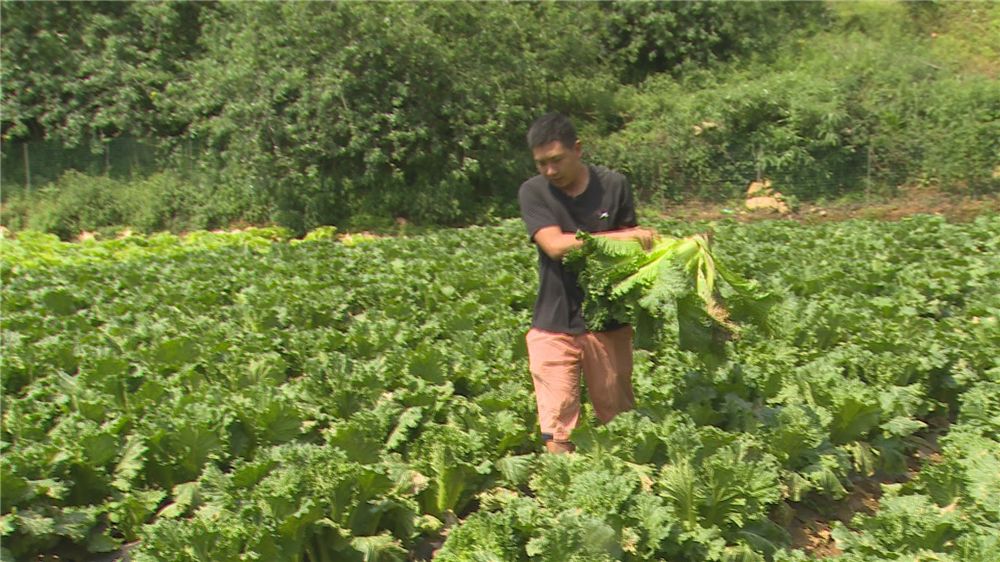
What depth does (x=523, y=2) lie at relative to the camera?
25.4 meters

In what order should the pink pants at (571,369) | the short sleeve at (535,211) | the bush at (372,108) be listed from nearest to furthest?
1. the short sleeve at (535,211)
2. the pink pants at (571,369)
3. the bush at (372,108)

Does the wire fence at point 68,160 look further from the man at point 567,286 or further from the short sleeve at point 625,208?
the short sleeve at point 625,208

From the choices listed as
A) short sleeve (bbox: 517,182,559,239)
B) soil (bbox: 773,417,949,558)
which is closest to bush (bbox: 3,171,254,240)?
short sleeve (bbox: 517,182,559,239)

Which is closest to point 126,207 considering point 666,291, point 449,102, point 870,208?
point 449,102

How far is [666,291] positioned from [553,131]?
0.97 meters

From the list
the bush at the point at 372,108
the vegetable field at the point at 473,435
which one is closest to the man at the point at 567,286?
the vegetable field at the point at 473,435

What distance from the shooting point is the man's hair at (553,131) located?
13.8 ft

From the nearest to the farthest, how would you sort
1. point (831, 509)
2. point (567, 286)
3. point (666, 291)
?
A: point (666, 291), point (567, 286), point (831, 509)

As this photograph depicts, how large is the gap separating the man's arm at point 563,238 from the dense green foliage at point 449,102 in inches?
645

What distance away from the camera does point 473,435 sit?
4.85m


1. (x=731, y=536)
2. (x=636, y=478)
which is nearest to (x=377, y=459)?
(x=636, y=478)

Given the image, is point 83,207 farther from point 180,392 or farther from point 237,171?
point 180,392

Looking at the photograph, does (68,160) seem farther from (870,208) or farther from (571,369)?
(571,369)

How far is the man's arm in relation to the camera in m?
4.26
